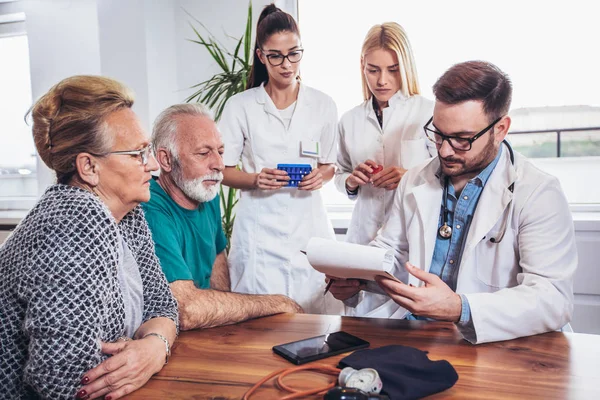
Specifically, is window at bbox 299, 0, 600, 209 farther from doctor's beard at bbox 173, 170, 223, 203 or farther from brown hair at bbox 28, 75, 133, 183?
brown hair at bbox 28, 75, 133, 183

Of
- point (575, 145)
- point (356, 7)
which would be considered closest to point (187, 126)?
point (356, 7)

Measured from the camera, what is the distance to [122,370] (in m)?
1.18

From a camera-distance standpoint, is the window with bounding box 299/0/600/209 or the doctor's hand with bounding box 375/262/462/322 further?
the window with bounding box 299/0/600/209

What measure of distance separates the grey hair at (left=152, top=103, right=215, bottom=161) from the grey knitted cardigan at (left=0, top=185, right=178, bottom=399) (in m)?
0.70

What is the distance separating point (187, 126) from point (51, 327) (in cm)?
104

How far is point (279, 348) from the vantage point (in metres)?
1.34

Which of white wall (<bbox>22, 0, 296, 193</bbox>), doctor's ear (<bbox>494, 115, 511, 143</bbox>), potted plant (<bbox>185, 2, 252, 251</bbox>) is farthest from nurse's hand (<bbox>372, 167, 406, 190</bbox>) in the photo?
white wall (<bbox>22, 0, 296, 193</bbox>)

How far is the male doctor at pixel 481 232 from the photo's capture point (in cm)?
143

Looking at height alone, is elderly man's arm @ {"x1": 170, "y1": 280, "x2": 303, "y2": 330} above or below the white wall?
below

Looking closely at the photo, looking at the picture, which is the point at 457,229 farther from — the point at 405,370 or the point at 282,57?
the point at 282,57

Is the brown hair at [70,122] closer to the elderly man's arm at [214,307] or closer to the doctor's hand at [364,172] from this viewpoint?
the elderly man's arm at [214,307]

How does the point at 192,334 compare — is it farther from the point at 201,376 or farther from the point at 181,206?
the point at 181,206

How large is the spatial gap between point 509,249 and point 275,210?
1.20 meters

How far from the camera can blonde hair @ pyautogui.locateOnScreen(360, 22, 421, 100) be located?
239 cm
